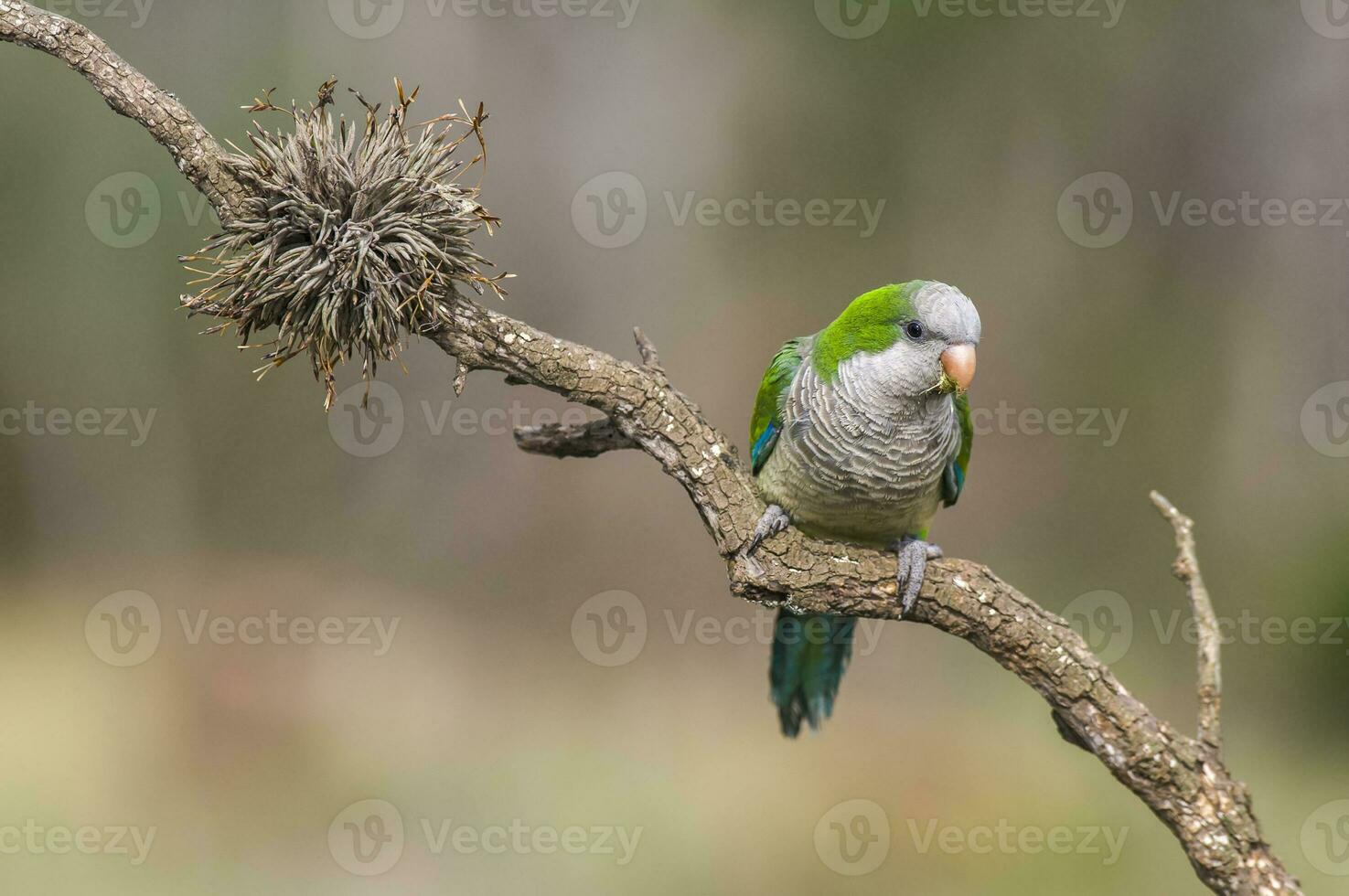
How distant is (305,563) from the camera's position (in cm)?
486

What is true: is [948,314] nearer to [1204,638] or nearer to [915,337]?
[915,337]

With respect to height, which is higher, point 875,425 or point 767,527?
point 875,425

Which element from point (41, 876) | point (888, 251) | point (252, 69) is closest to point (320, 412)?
point (252, 69)

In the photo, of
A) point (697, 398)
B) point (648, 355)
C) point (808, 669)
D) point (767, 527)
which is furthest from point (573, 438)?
point (697, 398)

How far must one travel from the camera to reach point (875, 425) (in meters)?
2.35

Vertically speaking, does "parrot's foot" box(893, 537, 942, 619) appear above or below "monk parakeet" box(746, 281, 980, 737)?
below

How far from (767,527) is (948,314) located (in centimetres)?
64

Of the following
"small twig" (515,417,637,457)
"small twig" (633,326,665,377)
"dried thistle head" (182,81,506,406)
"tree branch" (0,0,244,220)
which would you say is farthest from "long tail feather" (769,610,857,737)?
"tree branch" (0,0,244,220)

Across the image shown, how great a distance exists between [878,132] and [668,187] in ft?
3.56

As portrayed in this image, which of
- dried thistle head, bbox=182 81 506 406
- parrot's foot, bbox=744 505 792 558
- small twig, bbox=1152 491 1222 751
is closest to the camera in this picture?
dried thistle head, bbox=182 81 506 406

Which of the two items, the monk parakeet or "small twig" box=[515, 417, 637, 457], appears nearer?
the monk parakeet

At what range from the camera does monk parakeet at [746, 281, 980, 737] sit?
224 cm

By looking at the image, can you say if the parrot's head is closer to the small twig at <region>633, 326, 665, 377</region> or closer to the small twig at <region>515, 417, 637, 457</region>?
the small twig at <region>633, 326, 665, 377</region>

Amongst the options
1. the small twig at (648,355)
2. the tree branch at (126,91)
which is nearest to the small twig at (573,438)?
the small twig at (648,355)
